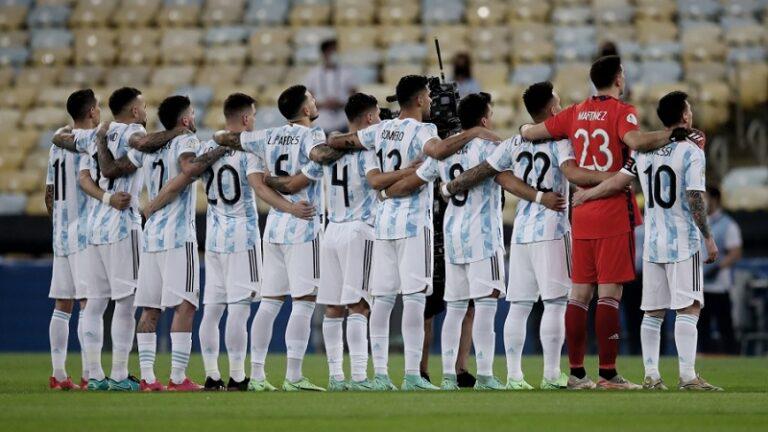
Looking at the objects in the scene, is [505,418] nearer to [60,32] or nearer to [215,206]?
[215,206]

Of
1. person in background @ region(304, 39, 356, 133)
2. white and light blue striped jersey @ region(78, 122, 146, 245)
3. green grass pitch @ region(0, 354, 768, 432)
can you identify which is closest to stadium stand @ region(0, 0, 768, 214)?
person in background @ region(304, 39, 356, 133)

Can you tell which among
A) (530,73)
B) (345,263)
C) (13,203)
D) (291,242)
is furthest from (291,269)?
(530,73)

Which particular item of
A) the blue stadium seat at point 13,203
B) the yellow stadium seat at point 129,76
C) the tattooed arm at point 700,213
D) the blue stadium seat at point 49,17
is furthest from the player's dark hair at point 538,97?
the blue stadium seat at point 49,17

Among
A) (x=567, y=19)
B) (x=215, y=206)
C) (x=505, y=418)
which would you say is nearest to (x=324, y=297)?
(x=215, y=206)

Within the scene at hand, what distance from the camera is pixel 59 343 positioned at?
12625mm

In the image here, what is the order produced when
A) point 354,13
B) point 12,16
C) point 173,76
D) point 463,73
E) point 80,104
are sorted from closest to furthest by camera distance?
1. point 80,104
2. point 463,73
3. point 173,76
4. point 354,13
5. point 12,16

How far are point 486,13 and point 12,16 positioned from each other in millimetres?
8226

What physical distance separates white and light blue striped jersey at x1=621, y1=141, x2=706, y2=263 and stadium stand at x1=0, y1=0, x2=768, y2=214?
955cm

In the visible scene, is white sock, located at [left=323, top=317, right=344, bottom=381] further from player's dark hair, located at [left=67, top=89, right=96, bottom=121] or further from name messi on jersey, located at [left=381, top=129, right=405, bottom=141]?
player's dark hair, located at [left=67, top=89, right=96, bottom=121]

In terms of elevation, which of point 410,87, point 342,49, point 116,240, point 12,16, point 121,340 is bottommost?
point 121,340

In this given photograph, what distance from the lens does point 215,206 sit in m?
12.0

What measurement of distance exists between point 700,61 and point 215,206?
12685 mm

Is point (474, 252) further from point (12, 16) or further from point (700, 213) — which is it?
point (12, 16)

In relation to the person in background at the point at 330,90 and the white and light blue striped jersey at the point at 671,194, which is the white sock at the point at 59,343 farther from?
the person in background at the point at 330,90
